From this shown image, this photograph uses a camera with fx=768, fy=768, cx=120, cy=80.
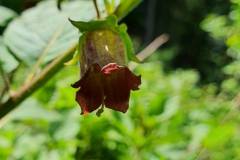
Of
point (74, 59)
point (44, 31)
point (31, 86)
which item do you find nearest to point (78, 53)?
point (74, 59)

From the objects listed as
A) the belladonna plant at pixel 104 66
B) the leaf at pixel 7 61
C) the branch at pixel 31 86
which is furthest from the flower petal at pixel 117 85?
the leaf at pixel 7 61

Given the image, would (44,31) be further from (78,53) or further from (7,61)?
(78,53)

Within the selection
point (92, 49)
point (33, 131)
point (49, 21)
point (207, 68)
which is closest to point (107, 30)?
point (92, 49)

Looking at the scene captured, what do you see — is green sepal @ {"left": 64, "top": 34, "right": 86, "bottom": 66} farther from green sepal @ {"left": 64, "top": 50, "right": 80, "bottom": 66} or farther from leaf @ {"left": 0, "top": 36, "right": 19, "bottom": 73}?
leaf @ {"left": 0, "top": 36, "right": 19, "bottom": 73}

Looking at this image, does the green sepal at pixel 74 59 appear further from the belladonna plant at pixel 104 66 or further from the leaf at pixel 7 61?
the leaf at pixel 7 61

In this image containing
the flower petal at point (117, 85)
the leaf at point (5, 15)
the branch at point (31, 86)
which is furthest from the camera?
the leaf at point (5, 15)

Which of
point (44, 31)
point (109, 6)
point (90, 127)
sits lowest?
point (90, 127)

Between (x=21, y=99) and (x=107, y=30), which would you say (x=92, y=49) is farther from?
(x=21, y=99)

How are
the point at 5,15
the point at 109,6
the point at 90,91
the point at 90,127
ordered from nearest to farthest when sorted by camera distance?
the point at 90,91 < the point at 109,6 < the point at 5,15 < the point at 90,127
